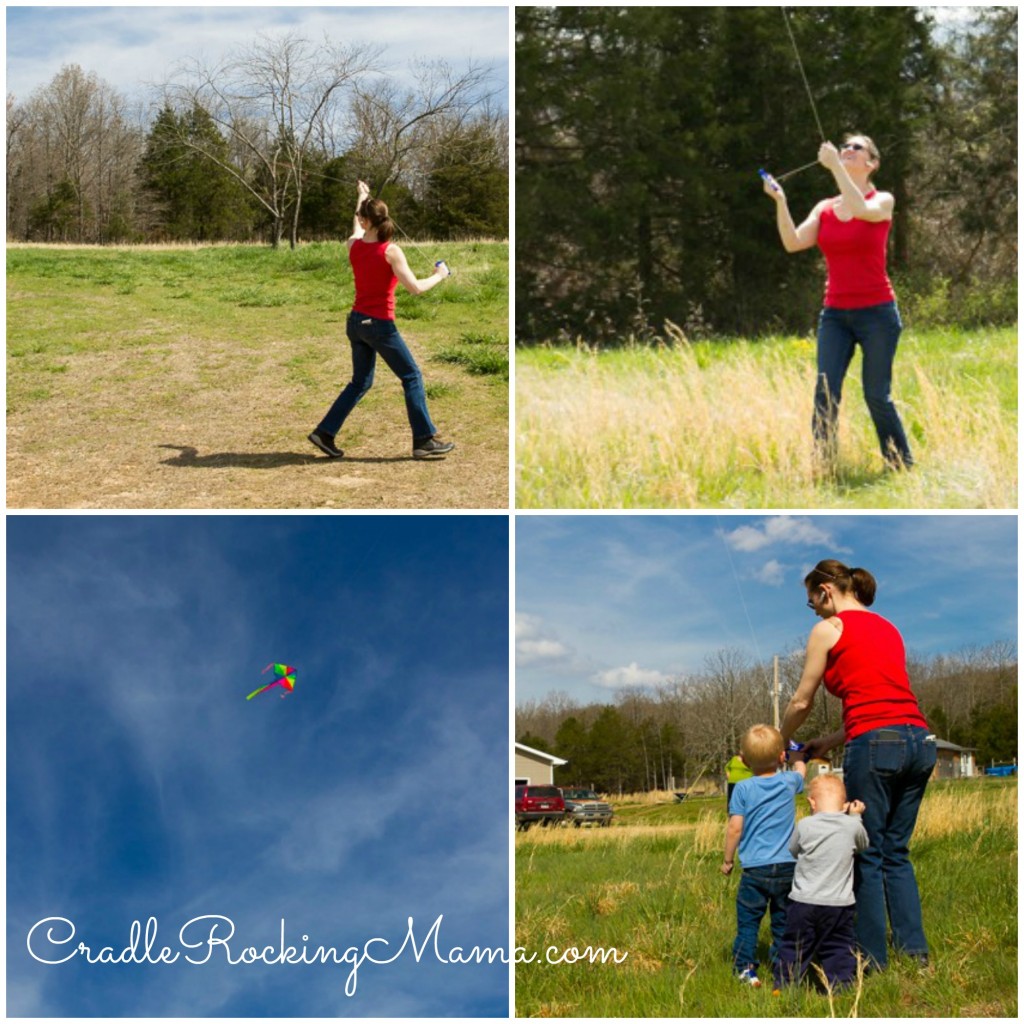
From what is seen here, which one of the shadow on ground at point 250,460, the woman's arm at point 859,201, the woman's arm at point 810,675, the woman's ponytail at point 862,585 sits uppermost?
the woman's arm at point 859,201

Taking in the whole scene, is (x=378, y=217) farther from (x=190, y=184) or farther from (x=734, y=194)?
(x=190, y=184)

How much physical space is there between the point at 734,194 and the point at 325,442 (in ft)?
10.1

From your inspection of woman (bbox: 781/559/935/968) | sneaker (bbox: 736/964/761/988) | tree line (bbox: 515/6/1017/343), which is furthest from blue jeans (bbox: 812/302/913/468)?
sneaker (bbox: 736/964/761/988)

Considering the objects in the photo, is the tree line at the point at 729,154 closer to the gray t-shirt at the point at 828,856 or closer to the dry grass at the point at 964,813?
the dry grass at the point at 964,813

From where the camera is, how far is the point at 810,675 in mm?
4758

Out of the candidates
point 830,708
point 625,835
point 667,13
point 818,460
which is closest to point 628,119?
point 667,13

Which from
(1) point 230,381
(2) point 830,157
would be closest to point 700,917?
(2) point 830,157

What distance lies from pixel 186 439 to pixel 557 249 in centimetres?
271

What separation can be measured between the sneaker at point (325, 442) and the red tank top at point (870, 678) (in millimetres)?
3396

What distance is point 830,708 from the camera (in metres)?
6.57

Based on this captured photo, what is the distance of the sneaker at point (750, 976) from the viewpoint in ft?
15.6

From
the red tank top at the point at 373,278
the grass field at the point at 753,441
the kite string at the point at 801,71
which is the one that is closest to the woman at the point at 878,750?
the grass field at the point at 753,441

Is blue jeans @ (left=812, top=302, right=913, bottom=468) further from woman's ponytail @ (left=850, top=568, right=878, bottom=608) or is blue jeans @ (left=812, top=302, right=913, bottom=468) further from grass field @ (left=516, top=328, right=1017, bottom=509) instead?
A: woman's ponytail @ (left=850, top=568, right=878, bottom=608)

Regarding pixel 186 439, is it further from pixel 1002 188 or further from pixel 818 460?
pixel 1002 188
